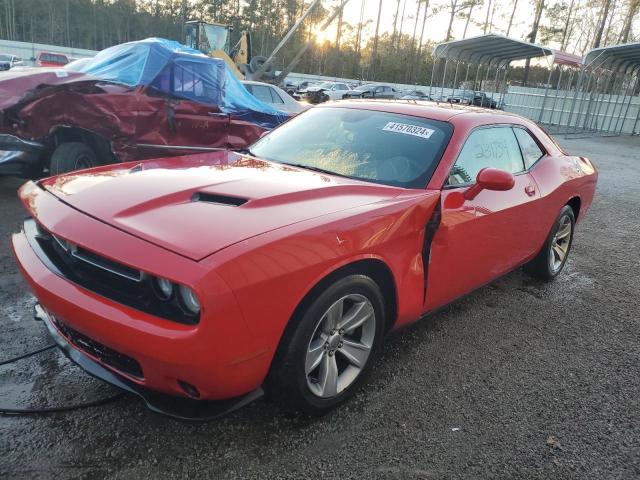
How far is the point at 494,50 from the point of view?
19062 millimetres

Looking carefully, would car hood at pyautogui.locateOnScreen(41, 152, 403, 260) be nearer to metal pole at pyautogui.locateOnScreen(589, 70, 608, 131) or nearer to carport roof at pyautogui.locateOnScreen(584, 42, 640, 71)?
carport roof at pyautogui.locateOnScreen(584, 42, 640, 71)

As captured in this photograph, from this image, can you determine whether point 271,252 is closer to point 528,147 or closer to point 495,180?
point 495,180

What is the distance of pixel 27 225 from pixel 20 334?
0.80 m

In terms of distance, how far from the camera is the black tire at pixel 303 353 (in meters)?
2.09

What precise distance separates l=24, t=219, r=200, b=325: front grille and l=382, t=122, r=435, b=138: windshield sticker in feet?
6.40

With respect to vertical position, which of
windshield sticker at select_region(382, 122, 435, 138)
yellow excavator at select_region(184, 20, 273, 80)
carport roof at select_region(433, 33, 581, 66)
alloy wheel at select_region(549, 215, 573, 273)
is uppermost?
carport roof at select_region(433, 33, 581, 66)

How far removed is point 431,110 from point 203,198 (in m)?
1.85

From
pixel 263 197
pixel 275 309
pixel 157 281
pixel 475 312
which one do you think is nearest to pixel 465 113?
pixel 475 312

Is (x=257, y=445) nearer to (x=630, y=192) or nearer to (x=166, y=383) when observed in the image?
(x=166, y=383)

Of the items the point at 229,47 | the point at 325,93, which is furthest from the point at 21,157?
the point at 325,93

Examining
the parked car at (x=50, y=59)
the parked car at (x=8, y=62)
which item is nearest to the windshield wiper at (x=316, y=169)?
the parked car at (x=50, y=59)

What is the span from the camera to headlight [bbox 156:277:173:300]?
1902 millimetres

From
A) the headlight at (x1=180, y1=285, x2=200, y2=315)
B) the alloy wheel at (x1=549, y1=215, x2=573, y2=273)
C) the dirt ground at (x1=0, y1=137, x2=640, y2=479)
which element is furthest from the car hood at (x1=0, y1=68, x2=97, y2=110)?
the alloy wheel at (x1=549, y1=215, x2=573, y2=273)

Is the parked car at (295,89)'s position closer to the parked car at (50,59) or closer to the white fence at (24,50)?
the parked car at (50,59)
